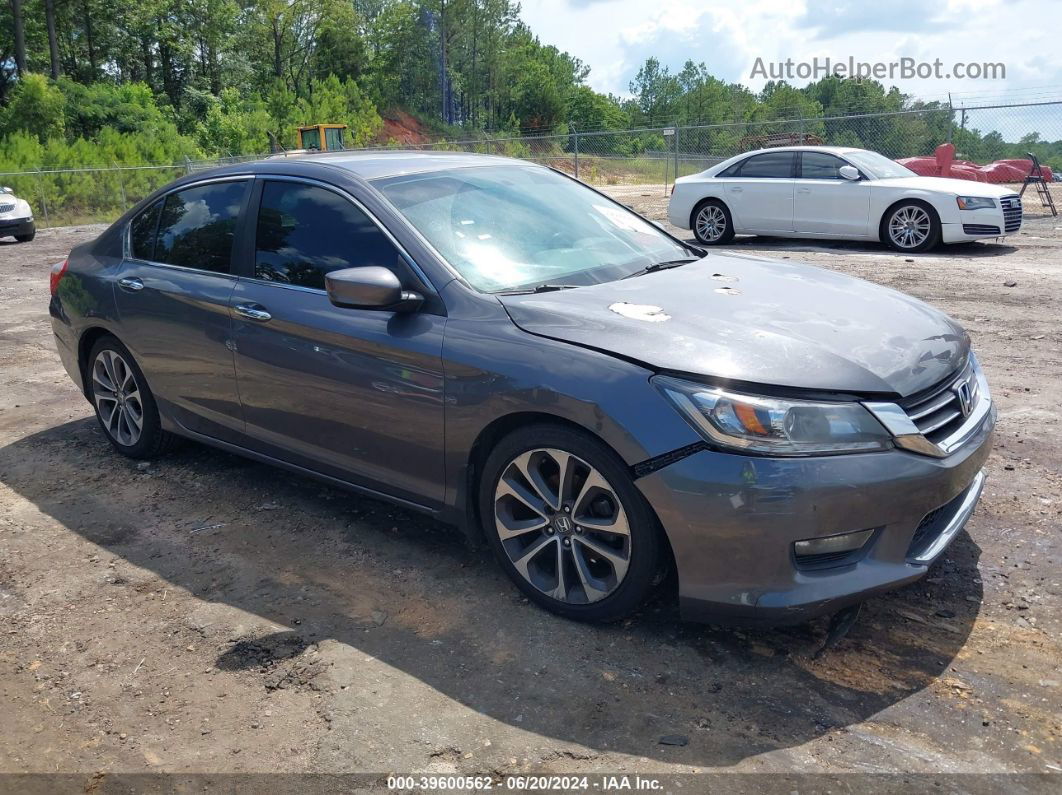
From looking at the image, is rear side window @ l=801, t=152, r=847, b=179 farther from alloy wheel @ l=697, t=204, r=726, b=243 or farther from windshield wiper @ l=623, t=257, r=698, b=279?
windshield wiper @ l=623, t=257, r=698, b=279

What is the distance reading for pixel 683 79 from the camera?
11881 cm

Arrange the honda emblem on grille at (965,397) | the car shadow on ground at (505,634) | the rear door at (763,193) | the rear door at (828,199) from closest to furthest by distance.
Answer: the car shadow on ground at (505,634) → the honda emblem on grille at (965,397) → the rear door at (828,199) → the rear door at (763,193)

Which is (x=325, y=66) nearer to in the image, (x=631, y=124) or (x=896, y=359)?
(x=631, y=124)

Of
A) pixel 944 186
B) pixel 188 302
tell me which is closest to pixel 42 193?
pixel 944 186

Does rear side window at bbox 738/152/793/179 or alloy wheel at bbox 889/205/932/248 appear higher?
rear side window at bbox 738/152/793/179

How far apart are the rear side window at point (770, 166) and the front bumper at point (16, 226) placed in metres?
14.3

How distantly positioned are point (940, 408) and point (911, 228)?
10.3 meters

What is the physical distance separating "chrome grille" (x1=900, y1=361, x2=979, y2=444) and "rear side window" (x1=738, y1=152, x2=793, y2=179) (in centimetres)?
1090

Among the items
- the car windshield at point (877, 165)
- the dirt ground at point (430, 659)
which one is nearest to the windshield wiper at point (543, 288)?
the dirt ground at point (430, 659)

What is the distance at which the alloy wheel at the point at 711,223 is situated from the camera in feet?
47.3

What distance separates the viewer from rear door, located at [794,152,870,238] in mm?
13000

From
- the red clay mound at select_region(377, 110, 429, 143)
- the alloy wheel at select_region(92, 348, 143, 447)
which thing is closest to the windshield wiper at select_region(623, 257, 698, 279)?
the alloy wheel at select_region(92, 348, 143, 447)

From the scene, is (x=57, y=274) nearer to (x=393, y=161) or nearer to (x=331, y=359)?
(x=393, y=161)

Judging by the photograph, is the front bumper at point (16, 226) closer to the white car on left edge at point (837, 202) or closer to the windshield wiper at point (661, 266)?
the white car on left edge at point (837, 202)
